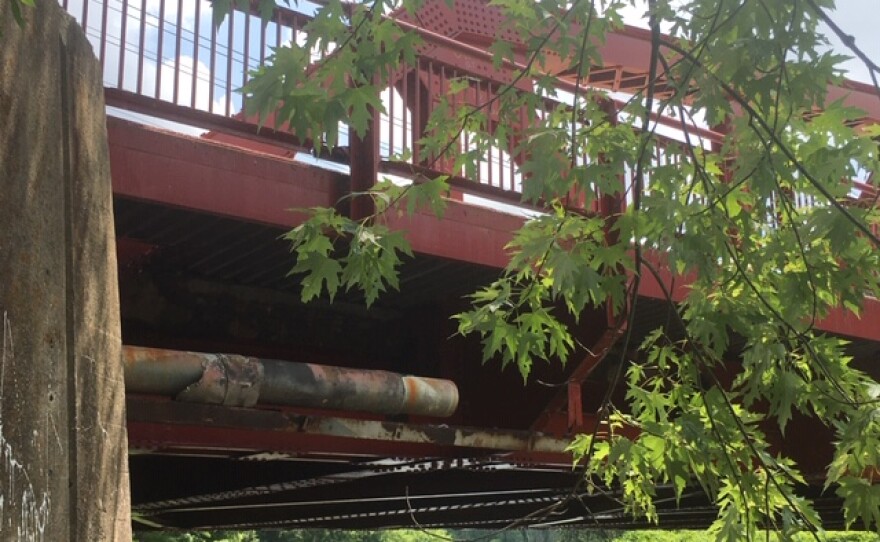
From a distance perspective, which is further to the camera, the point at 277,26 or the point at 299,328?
the point at 299,328

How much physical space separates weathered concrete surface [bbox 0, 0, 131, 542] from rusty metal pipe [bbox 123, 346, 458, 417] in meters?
2.00

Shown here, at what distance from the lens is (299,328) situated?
7141 mm

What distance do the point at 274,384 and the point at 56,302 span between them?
106 inches

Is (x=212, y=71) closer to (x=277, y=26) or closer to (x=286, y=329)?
(x=277, y=26)

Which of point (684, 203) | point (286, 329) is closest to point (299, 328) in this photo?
point (286, 329)

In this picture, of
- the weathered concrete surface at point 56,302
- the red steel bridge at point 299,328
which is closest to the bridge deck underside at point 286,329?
the red steel bridge at point 299,328

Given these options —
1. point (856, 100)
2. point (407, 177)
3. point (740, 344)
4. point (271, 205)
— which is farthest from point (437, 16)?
point (856, 100)

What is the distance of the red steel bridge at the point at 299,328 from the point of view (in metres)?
4.98

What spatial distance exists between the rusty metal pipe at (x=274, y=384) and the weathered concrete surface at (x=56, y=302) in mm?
2003

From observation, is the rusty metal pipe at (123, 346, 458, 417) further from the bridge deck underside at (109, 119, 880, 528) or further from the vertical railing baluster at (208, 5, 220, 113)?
the vertical railing baluster at (208, 5, 220, 113)

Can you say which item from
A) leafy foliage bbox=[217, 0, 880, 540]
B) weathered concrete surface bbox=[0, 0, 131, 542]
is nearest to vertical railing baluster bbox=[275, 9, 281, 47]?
leafy foliage bbox=[217, 0, 880, 540]

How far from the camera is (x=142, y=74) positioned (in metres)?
5.08

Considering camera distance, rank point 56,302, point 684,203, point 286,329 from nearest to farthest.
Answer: point 56,302
point 684,203
point 286,329

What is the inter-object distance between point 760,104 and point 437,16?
8126mm
